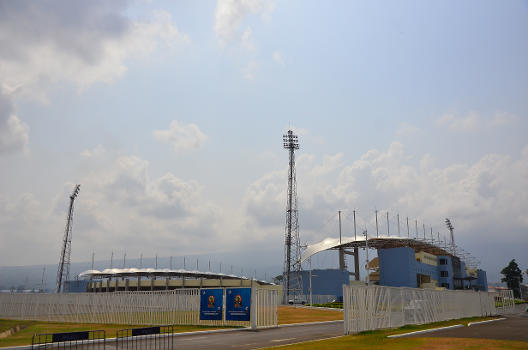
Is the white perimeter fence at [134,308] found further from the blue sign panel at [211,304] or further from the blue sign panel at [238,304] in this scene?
the blue sign panel at [211,304]

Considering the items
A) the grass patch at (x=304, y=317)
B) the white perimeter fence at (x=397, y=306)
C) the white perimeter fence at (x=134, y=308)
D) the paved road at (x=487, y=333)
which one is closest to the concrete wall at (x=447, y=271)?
the grass patch at (x=304, y=317)

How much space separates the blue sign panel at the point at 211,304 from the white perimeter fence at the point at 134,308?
550mm

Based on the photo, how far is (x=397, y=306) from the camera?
92.2 ft

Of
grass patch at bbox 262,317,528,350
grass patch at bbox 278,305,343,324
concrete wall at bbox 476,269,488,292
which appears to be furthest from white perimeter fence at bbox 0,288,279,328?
concrete wall at bbox 476,269,488,292

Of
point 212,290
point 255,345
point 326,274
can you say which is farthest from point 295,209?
point 255,345

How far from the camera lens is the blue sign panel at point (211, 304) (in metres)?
31.6

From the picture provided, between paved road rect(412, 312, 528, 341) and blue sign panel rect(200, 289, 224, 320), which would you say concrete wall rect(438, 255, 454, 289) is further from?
blue sign panel rect(200, 289, 224, 320)

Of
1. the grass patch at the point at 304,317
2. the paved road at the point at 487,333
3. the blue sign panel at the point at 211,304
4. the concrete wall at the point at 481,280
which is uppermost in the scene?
the concrete wall at the point at 481,280

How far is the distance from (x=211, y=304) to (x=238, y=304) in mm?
2478

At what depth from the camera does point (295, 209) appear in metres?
82.9

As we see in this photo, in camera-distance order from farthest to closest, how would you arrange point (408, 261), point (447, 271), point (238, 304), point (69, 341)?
point (447, 271)
point (408, 261)
point (238, 304)
point (69, 341)

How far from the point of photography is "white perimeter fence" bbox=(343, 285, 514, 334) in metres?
24.4

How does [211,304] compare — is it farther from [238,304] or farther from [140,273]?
[140,273]

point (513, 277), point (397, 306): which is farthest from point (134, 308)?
point (513, 277)
